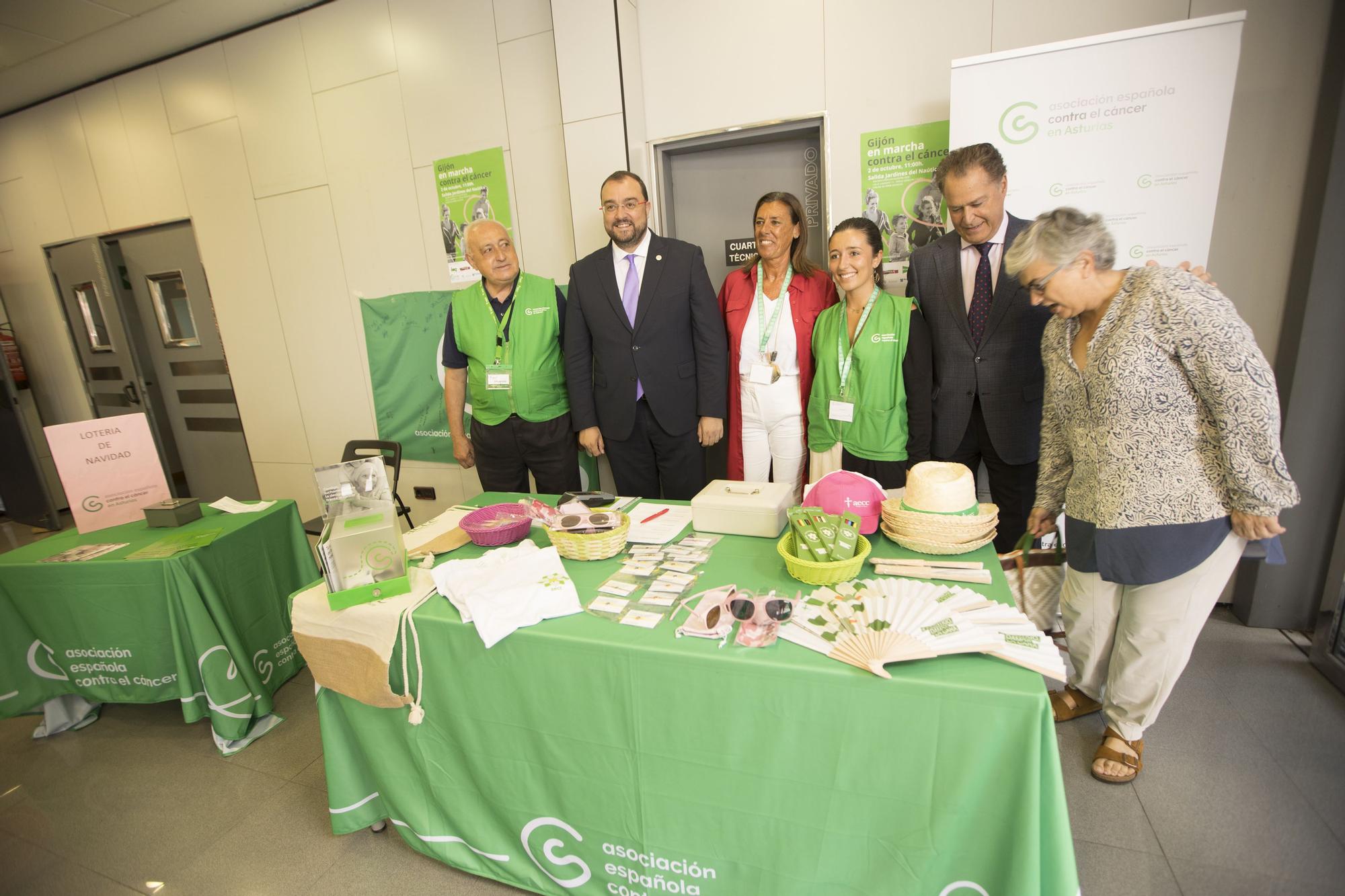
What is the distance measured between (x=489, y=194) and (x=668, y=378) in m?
1.75

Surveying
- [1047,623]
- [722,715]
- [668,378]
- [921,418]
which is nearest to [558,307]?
[668,378]

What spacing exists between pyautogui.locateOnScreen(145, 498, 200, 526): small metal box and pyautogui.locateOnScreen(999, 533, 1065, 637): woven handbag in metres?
2.98

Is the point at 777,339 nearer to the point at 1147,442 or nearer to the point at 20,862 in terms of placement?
the point at 1147,442

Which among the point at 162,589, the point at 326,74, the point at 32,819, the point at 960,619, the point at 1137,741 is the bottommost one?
the point at 32,819

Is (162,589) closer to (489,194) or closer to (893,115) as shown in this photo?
(489,194)

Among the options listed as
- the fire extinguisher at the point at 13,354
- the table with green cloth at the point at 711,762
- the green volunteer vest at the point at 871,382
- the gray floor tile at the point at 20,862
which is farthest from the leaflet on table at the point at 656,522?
the fire extinguisher at the point at 13,354

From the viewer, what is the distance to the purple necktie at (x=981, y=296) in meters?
2.05

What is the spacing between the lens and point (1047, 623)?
77.3 inches

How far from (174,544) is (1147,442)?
9.99ft

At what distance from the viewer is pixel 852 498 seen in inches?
59.0

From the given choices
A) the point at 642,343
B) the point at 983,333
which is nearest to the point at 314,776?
the point at 642,343

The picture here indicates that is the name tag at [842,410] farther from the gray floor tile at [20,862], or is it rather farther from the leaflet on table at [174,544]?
the gray floor tile at [20,862]

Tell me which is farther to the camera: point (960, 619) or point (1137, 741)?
point (1137, 741)

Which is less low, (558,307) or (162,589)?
(558,307)
